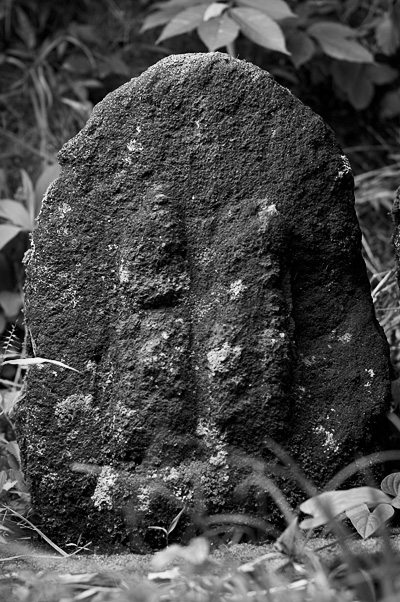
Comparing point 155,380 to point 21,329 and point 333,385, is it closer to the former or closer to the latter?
point 333,385

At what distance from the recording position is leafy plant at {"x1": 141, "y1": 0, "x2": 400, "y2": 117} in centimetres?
306

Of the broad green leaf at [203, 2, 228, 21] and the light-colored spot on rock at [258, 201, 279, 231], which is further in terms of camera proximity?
the broad green leaf at [203, 2, 228, 21]

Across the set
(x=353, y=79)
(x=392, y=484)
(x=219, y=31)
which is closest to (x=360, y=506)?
(x=392, y=484)

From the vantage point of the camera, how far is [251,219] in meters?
2.02

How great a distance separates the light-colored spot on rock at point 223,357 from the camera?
1.96 meters

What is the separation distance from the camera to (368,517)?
1.86 metres

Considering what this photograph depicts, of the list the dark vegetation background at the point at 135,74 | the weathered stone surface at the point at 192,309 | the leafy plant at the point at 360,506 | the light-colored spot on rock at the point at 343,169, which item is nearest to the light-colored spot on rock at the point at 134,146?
the weathered stone surface at the point at 192,309

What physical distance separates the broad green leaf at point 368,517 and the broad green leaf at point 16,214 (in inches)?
74.3

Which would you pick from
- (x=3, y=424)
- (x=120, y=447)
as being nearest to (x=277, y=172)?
(x=120, y=447)

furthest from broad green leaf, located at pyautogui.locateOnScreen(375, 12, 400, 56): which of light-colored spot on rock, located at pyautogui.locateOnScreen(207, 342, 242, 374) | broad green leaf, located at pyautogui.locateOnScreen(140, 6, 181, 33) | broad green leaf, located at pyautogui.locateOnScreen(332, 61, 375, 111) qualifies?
light-colored spot on rock, located at pyautogui.locateOnScreen(207, 342, 242, 374)

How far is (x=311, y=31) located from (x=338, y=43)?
145 mm

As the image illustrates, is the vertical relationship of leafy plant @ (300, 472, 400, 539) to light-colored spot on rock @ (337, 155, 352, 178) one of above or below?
below

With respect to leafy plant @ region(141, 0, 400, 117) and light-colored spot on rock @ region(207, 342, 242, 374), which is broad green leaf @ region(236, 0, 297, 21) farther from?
light-colored spot on rock @ region(207, 342, 242, 374)

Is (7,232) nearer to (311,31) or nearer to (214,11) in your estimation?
(214,11)
